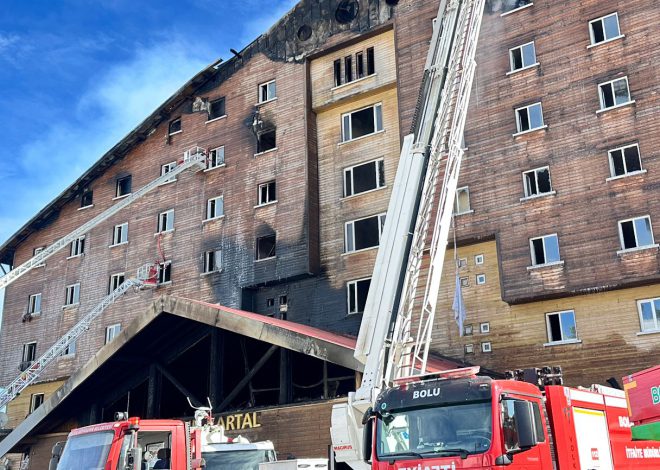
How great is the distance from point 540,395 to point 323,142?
26.5 meters

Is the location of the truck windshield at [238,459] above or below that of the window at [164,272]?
below

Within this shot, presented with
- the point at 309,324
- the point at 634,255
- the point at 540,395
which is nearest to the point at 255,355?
the point at 309,324

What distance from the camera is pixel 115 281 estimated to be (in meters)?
43.4

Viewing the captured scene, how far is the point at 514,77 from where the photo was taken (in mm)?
31844

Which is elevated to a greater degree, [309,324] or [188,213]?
[188,213]

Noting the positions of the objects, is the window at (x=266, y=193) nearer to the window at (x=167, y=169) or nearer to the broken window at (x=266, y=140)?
the broken window at (x=266, y=140)

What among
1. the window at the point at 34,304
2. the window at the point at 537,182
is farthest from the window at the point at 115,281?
the window at the point at 537,182

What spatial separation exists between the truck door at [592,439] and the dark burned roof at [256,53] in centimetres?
2657

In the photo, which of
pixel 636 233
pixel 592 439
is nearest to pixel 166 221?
pixel 636 233

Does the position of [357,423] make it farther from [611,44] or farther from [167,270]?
[167,270]

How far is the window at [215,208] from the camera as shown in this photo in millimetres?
39956

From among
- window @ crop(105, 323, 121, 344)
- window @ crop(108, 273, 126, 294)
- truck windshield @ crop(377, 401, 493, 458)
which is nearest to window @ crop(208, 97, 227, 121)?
window @ crop(108, 273, 126, 294)

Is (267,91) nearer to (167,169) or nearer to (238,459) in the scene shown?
(167,169)

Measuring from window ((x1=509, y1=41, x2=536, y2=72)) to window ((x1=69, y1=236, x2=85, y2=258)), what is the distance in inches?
1119
